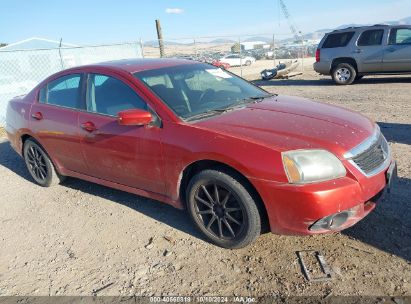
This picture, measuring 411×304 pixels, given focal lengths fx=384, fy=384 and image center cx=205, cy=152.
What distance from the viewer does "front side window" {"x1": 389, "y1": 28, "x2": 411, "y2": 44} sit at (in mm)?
11711

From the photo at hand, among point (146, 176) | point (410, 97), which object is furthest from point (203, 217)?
point (410, 97)

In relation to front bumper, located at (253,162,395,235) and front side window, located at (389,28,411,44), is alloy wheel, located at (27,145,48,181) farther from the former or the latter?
front side window, located at (389,28,411,44)

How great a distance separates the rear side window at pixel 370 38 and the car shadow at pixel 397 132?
6.44 m

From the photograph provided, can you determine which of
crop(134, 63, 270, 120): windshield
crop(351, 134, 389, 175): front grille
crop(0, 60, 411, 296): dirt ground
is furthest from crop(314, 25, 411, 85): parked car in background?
crop(351, 134, 389, 175): front grille

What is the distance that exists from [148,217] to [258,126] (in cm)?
163

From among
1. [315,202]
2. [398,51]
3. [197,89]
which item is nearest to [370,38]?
[398,51]

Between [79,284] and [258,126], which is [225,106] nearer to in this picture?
[258,126]

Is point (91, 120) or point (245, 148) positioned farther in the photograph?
point (91, 120)

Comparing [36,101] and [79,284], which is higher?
[36,101]

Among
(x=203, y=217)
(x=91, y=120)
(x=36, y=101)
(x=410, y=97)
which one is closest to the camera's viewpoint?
(x=203, y=217)

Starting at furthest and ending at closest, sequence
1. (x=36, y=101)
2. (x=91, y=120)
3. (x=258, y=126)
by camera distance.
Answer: (x=36, y=101)
(x=91, y=120)
(x=258, y=126)

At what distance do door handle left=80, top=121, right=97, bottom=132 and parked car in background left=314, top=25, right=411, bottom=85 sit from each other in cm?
1054

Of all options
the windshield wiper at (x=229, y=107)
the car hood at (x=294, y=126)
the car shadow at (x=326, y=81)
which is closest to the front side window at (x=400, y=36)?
the car shadow at (x=326, y=81)

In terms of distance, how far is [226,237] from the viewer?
3.29m
